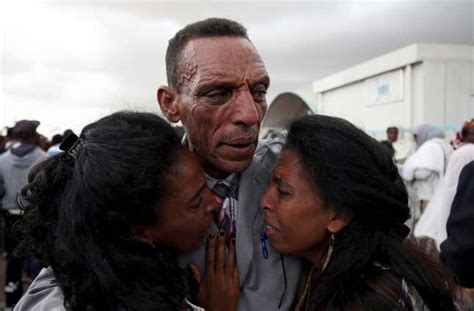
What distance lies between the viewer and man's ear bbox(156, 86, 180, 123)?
6.03 ft

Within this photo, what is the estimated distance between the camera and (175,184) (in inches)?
57.1

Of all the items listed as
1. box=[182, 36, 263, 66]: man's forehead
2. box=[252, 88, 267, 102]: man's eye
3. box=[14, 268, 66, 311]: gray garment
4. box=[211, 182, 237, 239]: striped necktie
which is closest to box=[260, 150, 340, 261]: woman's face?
box=[211, 182, 237, 239]: striped necktie

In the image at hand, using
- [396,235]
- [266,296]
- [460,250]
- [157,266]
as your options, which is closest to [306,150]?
[396,235]

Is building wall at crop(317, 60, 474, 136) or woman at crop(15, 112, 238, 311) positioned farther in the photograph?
building wall at crop(317, 60, 474, 136)

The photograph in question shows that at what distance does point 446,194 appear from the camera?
12.9 ft

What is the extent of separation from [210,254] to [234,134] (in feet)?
1.33

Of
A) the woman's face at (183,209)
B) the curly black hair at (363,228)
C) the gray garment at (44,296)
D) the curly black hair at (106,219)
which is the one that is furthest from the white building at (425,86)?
the gray garment at (44,296)

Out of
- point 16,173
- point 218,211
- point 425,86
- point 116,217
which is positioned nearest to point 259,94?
point 218,211

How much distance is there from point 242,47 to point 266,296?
85 cm

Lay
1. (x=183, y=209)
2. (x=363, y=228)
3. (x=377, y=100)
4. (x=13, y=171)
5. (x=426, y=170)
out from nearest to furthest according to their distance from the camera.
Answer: (x=183, y=209) < (x=363, y=228) < (x=13, y=171) < (x=426, y=170) < (x=377, y=100)

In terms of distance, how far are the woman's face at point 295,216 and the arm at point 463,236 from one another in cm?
113

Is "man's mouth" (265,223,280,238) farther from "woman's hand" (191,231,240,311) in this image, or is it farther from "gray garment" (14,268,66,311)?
"gray garment" (14,268,66,311)

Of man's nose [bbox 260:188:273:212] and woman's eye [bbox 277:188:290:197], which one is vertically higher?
woman's eye [bbox 277:188:290:197]

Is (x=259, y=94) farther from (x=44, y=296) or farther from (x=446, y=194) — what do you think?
(x=446, y=194)
